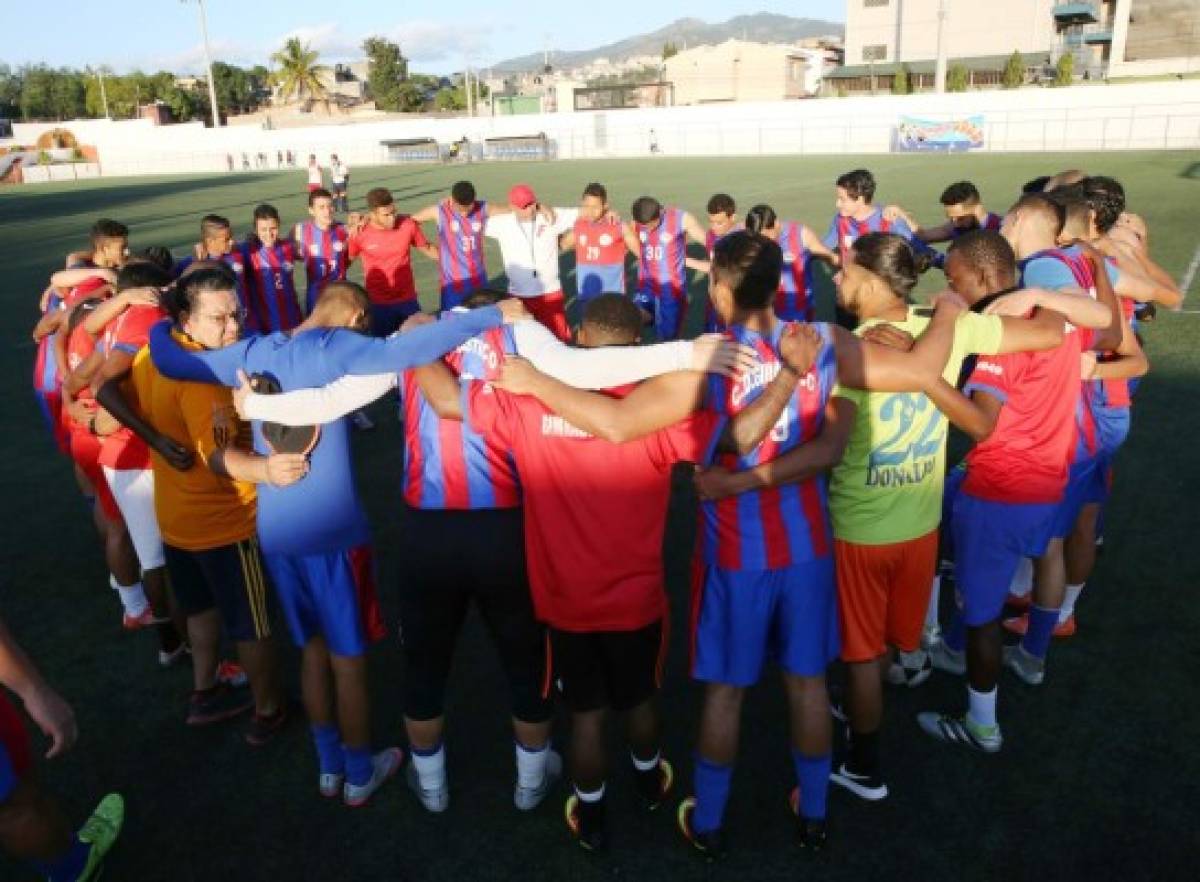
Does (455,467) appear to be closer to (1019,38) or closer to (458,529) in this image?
(458,529)

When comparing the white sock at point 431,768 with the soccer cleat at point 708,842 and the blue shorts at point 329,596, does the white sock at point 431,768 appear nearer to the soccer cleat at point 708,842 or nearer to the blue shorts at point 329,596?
the blue shorts at point 329,596

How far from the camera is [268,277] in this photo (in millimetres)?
8641

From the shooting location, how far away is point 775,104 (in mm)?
47031

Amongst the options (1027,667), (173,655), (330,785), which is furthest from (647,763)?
(173,655)

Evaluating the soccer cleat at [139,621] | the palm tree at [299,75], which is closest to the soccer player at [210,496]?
the soccer cleat at [139,621]

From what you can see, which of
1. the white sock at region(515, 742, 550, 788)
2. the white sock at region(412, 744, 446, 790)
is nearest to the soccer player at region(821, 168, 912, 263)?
the white sock at region(515, 742, 550, 788)

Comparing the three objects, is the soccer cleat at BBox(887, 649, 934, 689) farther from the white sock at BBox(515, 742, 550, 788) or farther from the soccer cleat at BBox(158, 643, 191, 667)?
the soccer cleat at BBox(158, 643, 191, 667)

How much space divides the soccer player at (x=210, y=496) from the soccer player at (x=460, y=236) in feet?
18.6

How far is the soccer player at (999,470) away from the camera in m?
3.64

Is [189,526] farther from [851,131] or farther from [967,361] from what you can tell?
[851,131]

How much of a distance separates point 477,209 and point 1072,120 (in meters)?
38.2

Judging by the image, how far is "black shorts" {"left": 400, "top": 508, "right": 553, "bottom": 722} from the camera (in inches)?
128

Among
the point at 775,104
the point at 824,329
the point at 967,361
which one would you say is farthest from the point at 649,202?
the point at 775,104

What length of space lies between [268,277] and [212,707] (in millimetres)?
5440
